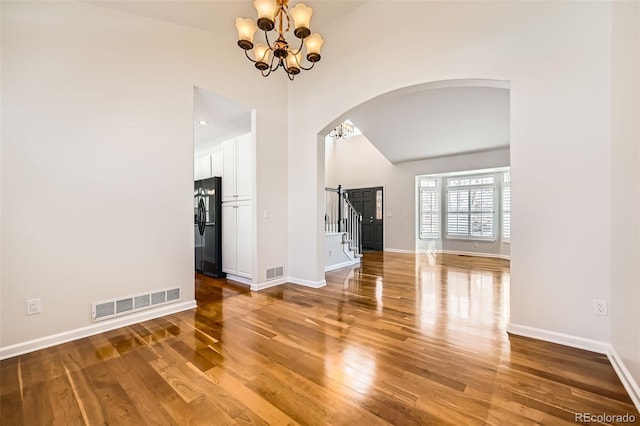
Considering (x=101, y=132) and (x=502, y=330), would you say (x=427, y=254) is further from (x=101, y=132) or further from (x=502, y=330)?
Result: (x=101, y=132)

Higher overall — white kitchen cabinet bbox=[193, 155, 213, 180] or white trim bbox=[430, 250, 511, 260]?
white kitchen cabinet bbox=[193, 155, 213, 180]

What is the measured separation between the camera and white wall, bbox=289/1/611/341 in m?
2.29

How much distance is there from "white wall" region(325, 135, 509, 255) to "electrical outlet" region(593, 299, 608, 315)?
17.1 feet

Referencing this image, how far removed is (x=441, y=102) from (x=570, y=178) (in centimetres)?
338

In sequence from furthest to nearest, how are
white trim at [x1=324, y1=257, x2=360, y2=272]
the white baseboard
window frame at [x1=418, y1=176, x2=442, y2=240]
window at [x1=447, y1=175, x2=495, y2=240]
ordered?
1. window frame at [x1=418, y1=176, x2=442, y2=240]
2. window at [x1=447, y1=175, x2=495, y2=240]
3. white trim at [x1=324, y1=257, x2=360, y2=272]
4. the white baseboard

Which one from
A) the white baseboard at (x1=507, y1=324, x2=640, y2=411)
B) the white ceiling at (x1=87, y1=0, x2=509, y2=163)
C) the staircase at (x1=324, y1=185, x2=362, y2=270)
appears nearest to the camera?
the white baseboard at (x1=507, y1=324, x2=640, y2=411)

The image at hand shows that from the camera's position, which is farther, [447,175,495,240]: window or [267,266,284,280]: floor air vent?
[447,175,495,240]: window

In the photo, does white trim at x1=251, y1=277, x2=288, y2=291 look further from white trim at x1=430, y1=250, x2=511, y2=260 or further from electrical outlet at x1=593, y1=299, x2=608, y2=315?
white trim at x1=430, y1=250, x2=511, y2=260

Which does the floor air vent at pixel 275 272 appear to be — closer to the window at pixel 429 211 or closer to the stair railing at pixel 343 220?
the stair railing at pixel 343 220

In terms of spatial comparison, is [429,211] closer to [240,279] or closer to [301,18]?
[240,279]

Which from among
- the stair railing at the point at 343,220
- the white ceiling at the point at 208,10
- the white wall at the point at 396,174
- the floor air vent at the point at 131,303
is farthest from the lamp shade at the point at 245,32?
the white wall at the point at 396,174

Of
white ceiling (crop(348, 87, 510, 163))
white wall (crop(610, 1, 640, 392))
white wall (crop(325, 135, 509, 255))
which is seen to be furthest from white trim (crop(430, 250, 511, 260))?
white wall (crop(610, 1, 640, 392))

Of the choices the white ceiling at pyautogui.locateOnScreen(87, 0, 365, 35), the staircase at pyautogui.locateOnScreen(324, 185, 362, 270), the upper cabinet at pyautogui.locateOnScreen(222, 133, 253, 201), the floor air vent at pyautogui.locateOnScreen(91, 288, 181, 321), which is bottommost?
the floor air vent at pyautogui.locateOnScreen(91, 288, 181, 321)

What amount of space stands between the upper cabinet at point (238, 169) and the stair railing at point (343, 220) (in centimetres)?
207
